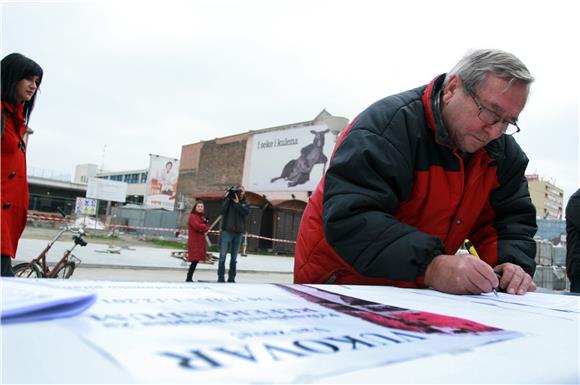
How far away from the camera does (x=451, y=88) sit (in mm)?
1695

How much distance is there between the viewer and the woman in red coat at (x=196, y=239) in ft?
23.8

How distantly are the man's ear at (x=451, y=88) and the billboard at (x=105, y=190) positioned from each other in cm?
2122

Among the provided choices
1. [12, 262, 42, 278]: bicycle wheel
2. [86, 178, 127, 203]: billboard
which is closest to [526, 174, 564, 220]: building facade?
[86, 178, 127, 203]: billboard

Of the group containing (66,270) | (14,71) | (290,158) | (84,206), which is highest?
(290,158)

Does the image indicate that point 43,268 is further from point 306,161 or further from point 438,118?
point 306,161

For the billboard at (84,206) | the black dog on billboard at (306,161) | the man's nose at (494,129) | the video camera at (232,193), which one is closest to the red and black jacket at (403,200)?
the man's nose at (494,129)

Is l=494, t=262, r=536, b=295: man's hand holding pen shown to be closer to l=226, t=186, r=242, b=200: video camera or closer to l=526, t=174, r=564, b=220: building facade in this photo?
l=226, t=186, r=242, b=200: video camera

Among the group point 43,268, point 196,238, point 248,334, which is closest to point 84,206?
point 196,238

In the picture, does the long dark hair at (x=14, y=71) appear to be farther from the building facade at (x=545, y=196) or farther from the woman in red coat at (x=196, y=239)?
the building facade at (x=545, y=196)

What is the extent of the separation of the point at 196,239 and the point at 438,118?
637 centimetres

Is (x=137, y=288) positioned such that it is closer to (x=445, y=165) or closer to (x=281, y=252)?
(x=445, y=165)

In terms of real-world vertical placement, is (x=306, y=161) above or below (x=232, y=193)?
above

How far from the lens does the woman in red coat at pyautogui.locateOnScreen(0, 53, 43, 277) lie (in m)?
2.34

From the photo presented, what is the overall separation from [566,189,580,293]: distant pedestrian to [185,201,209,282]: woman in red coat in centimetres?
A: 533
